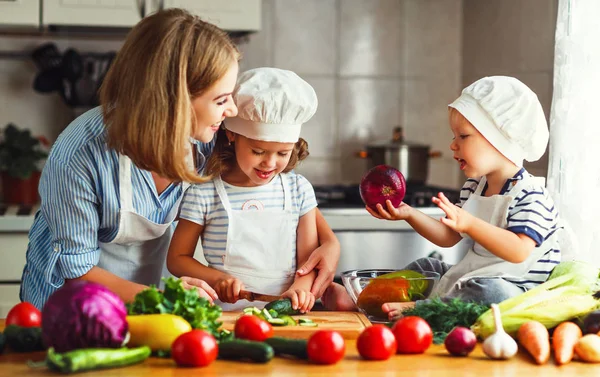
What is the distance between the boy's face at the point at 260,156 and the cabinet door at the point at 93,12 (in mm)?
1410

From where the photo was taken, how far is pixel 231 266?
1.78 metres

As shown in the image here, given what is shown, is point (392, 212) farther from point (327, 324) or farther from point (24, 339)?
point (24, 339)

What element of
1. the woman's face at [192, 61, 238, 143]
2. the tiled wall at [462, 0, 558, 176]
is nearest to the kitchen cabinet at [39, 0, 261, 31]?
the tiled wall at [462, 0, 558, 176]

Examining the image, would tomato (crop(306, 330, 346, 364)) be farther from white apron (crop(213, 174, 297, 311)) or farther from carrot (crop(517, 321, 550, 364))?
white apron (crop(213, 174, 297, 311))

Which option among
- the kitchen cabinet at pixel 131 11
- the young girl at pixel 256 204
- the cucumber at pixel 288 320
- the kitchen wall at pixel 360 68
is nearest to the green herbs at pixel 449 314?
the cucumber at pixel 288 320

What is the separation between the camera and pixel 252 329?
4.19 feet

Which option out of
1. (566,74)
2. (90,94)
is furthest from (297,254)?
(90,94)

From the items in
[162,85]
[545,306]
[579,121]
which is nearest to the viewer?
[545,306]

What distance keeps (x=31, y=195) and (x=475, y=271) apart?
218cm

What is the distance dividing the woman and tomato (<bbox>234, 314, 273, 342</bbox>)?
0.68 ft

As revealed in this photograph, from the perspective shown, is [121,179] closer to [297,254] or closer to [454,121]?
[297,254]

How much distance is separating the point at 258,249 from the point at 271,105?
1.10ft

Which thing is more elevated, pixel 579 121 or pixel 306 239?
pixel 579 121

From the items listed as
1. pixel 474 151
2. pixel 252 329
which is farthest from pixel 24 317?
pixel 474 151
